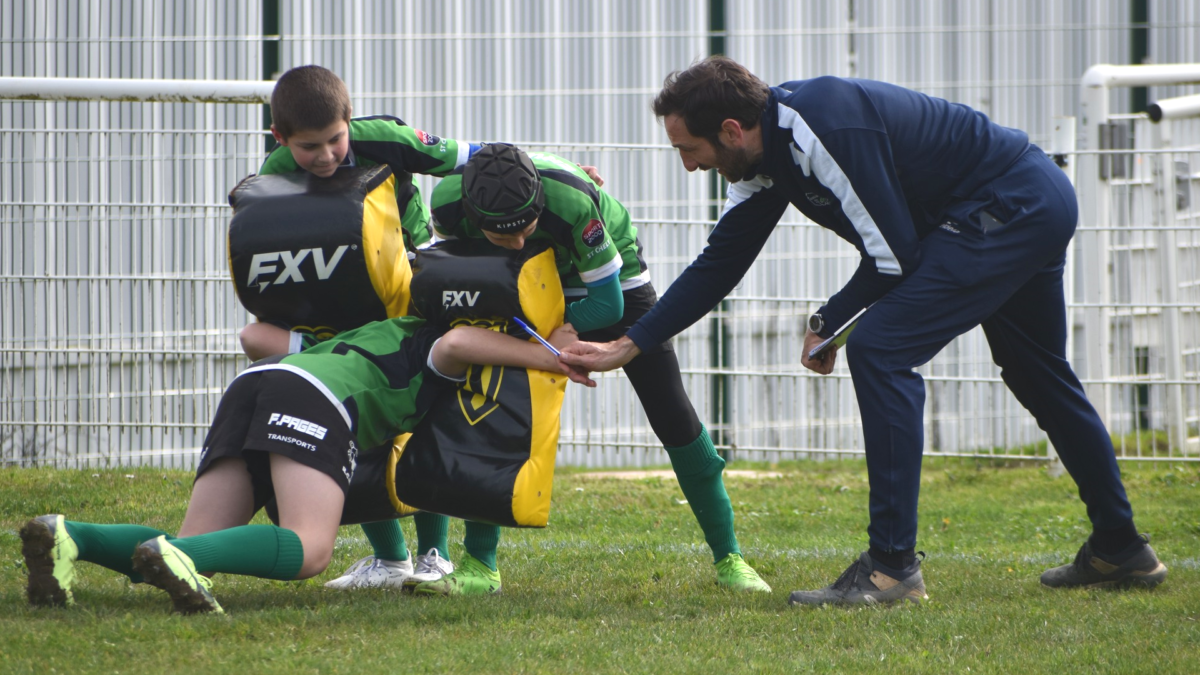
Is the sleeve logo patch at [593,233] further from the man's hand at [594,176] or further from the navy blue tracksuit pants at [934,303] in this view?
the navy blue tracksuit pants at [934,303]

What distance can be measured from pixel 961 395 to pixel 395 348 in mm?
5153

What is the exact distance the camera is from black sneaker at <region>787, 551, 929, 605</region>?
3.55 m

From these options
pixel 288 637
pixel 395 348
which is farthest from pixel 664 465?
pixel 288 637

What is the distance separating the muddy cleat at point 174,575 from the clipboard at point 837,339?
1.81 meters

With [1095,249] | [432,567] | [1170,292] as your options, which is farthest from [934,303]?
[1170,292]

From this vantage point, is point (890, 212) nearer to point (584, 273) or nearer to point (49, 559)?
point (584, 273)

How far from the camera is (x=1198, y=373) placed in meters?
7.09

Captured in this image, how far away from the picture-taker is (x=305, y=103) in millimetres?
3561

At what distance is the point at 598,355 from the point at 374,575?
41.8 inches

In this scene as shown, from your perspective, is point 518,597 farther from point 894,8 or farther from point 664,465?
point 894,8

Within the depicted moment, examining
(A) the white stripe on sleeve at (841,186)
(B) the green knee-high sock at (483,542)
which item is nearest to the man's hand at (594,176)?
(A) the white stripe on sleeve at (841,186)

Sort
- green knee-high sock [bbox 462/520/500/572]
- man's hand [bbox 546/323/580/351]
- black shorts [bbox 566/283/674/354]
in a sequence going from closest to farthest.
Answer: man's hand [bbox 546/323/580/351] → green knee-high sock [bbox 462/520/500/572] → black shorts [bbox 566/283/674/354]

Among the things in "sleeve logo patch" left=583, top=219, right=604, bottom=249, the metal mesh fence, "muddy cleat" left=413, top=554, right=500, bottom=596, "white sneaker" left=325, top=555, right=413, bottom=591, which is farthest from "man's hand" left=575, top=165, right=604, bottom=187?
the metal mesh fence

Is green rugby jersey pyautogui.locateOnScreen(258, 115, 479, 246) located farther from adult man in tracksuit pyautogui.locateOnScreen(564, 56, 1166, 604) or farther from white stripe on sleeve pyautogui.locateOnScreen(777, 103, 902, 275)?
white stripe on sleeve pyautogui.locateOnScreen(777, 103, 902, 275)
